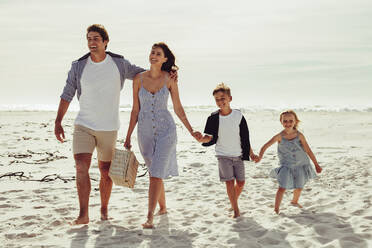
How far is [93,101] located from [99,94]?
4.4 inches

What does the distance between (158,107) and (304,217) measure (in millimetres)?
2210

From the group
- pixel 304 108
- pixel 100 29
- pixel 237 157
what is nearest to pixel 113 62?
pixel 100 29

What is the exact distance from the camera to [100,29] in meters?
5.06

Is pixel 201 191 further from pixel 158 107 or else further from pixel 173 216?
pixel 158 107

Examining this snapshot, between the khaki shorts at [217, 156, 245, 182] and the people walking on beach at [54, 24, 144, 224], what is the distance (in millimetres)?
1407

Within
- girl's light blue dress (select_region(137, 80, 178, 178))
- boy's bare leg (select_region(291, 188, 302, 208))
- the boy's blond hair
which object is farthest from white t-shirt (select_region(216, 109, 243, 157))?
boy's bare leg (select_region(291, 188, 302, 208))

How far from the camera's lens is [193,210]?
576 cm

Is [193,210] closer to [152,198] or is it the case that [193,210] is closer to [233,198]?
[233,198]

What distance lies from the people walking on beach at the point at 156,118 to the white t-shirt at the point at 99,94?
0.28 m

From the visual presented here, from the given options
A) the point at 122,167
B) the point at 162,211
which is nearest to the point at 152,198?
the point at 122,167

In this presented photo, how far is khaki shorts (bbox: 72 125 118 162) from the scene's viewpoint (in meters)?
5.02

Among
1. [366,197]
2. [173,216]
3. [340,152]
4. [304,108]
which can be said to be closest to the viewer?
[173,216]

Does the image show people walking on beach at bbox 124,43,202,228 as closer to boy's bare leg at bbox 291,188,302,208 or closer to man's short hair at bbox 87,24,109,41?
man's short hair at bbox 87,24,109,41

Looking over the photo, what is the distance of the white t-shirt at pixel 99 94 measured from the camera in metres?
5.07
